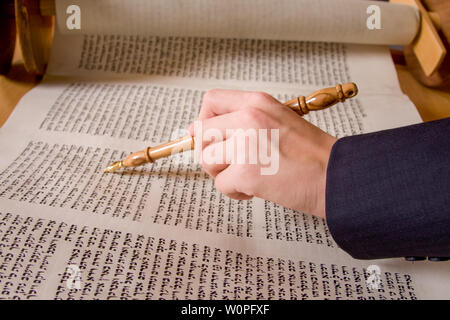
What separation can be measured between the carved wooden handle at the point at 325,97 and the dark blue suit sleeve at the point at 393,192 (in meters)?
0.06

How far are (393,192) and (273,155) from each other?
0.12m

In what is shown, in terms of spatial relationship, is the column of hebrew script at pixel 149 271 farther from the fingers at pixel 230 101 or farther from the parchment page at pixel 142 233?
the fingers at pixel 230 101

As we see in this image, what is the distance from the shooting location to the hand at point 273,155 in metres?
0.40

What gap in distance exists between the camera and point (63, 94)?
0.72 meters

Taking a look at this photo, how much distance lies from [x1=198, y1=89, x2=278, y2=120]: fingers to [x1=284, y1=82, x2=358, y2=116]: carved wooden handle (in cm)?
3

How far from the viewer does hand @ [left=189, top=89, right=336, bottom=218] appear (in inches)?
15.9

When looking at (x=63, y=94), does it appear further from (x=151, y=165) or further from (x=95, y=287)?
(x=95, y=287)

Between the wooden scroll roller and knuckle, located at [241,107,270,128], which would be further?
the wooden scroll roller

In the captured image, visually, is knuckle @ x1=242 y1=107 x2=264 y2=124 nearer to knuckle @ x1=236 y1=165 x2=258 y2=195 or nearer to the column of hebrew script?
knuckle @ x1=236 y1=165 x2=258 y2=195

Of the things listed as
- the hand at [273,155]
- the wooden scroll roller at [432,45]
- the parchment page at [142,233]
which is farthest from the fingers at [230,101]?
the wooden scroll roller at [432,45]

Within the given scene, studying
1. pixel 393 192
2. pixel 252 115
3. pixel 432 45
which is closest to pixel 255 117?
pixel 252 115

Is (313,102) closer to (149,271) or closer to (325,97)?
(325,97)

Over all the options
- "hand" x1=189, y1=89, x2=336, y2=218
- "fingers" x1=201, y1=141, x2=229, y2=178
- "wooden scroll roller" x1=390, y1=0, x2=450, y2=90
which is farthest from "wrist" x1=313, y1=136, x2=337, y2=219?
"wooden scroll roller" x1=390, y1=0, x2=450, y2=90

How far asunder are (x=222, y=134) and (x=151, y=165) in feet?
0.67
